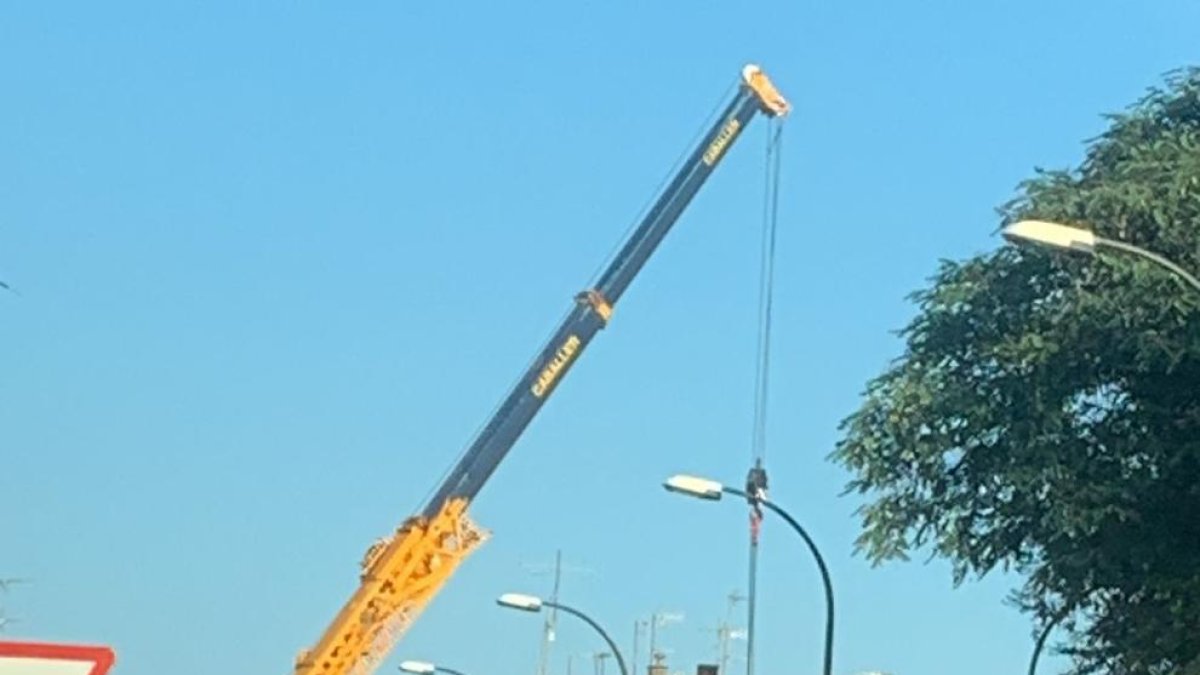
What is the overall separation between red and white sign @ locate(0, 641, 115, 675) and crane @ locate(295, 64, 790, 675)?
36.8 m

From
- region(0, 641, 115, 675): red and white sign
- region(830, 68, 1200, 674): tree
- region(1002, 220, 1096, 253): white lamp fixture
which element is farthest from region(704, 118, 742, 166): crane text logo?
region(0, 641, 115, 675): red and white sign

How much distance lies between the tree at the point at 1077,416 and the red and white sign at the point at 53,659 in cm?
2275

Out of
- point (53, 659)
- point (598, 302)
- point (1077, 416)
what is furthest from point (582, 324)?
point (53, 659)

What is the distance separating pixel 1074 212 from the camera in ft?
97.9

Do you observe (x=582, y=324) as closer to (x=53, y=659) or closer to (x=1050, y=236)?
(x=1050, y=236)

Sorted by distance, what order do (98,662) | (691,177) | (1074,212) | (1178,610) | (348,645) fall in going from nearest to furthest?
(98,662) < (1178,610) < (1074,212) < (348,645) < (691,177)

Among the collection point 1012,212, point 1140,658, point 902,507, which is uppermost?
point 1012,212

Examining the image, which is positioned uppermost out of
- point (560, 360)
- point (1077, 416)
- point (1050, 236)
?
point (560, 360)

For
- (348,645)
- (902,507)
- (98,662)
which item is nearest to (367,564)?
(348,645)

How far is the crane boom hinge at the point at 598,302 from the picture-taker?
44.7 metres

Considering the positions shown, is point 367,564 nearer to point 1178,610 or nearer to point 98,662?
point 1178,610

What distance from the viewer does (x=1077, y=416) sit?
2939cm

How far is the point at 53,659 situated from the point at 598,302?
3913 centimetres

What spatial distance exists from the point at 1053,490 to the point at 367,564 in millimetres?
17843
